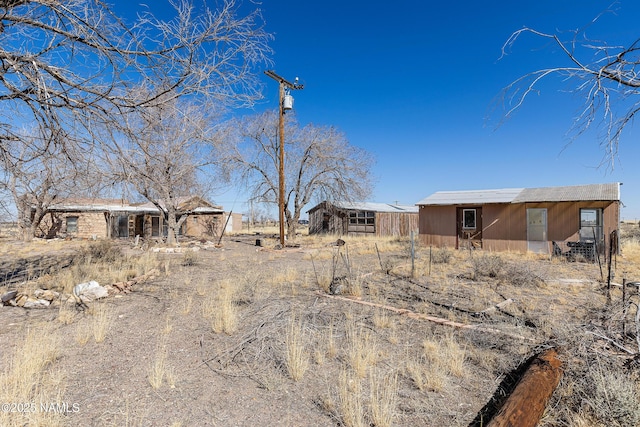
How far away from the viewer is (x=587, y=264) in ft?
38.7

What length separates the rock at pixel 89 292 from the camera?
6.57 m

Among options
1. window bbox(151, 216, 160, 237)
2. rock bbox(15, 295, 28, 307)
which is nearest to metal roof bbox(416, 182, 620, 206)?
rock bbox(15, 295, 28, 307)

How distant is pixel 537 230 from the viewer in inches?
576

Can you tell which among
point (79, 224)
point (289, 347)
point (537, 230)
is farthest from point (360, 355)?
point (79, 224)

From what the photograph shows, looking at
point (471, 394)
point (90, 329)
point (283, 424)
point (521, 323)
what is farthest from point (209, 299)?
point (521, 323)

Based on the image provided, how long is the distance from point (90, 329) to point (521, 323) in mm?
6289

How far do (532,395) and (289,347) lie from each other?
2.44 metres

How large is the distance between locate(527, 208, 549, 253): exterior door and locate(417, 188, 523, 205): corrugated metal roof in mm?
1147

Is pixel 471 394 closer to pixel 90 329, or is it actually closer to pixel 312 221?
pixel 90 329

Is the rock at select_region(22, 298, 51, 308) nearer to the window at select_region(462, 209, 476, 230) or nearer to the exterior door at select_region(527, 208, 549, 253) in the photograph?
the window at select_region(462, 209, 476, 230)

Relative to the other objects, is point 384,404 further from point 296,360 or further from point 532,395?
point 532,395

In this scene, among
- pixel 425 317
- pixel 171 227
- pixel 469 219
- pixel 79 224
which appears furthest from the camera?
pixel 79 224

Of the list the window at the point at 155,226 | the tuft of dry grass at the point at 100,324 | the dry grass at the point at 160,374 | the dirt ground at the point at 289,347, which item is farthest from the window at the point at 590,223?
the window at the point at 155,226

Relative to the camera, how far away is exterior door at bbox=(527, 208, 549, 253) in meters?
14.4
